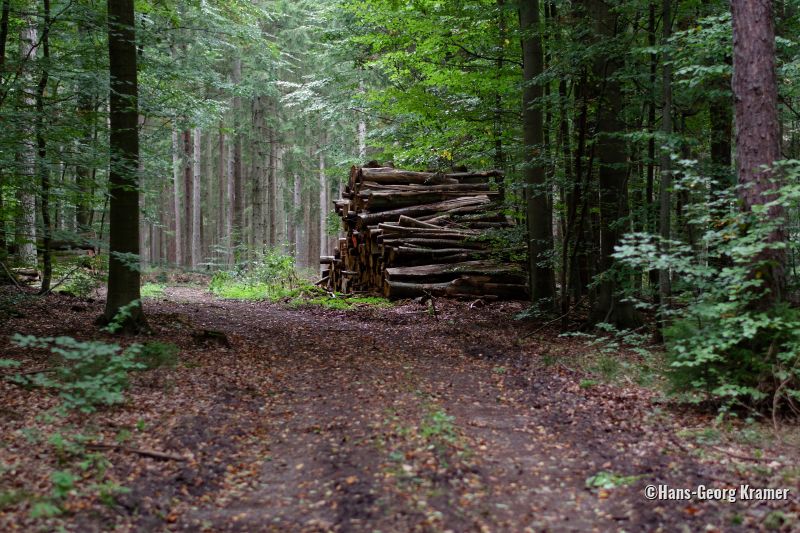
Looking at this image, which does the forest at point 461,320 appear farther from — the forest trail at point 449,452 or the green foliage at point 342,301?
the green foliage at point 342,301

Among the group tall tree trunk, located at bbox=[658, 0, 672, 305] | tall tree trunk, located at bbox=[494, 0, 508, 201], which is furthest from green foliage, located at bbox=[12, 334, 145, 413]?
tall tree trunk, located at bbox=[494, 0, 508, 201]

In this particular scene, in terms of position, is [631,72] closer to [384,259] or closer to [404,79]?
[384,259]

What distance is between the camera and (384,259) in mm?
16281

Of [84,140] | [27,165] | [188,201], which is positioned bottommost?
[27,165]

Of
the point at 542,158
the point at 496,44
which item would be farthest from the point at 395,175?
the point at 542,158

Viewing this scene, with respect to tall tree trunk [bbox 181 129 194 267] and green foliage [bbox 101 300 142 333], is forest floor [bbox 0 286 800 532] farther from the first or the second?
tall tree trunk [bbox 181 129 194 267]

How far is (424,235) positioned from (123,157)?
8.95m

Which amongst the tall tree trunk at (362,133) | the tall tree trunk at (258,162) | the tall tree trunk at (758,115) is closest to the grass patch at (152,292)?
the tall tree trunk at (258,162)

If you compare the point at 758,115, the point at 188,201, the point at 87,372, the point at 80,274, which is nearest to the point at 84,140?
the point at 87,372

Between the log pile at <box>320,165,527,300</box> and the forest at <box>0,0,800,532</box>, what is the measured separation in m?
0.09

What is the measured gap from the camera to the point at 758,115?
18.7 feet

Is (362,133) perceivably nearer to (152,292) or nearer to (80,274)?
(152,292)

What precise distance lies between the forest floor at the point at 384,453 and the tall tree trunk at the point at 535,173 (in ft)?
11.6

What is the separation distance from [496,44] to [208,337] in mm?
9655
